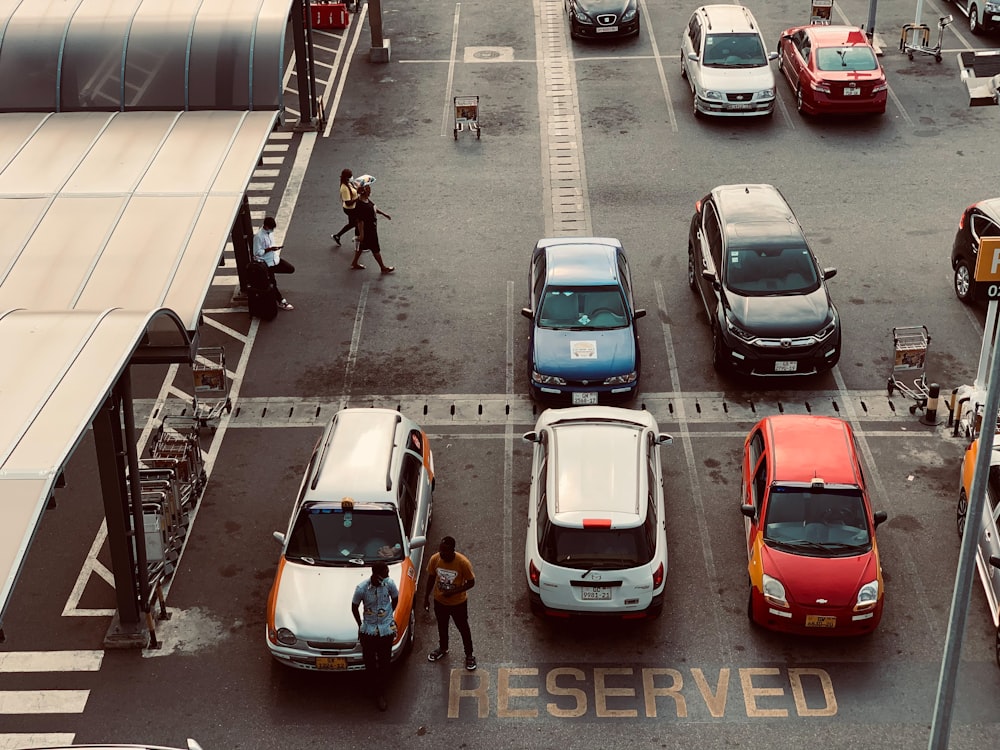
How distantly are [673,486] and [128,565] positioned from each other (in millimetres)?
7756

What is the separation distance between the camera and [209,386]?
2053 cm

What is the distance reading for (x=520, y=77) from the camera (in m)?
35.1

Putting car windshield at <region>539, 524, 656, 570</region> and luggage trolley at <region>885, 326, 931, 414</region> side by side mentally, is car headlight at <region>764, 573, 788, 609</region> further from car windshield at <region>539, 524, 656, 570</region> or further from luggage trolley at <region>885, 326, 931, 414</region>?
luggage trolley at <region>885, 326, 931, 414</region>

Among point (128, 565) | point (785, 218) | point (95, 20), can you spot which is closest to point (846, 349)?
point (785, 218)

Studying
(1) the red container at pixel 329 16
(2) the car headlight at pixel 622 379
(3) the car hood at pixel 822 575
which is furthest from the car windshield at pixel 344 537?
(1) the red container at pixel 329 16

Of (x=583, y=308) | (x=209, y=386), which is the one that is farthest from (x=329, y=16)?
(x=209, y=386)

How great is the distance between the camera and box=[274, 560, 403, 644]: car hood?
49.0 ft

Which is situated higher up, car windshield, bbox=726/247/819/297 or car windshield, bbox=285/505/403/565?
car windshield, bbox=726/247/819/297

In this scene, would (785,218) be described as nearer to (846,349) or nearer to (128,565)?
(846,349)

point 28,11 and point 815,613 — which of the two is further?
point 28,11

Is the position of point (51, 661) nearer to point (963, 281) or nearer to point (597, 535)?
point (597, 535)

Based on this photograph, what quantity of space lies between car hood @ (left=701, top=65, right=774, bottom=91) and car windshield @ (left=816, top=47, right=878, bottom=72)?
4.30ft

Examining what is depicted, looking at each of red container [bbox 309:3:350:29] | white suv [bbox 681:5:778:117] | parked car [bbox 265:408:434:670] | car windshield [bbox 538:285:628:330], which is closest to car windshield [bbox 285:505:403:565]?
parked car [bbox 265:408:434:670]

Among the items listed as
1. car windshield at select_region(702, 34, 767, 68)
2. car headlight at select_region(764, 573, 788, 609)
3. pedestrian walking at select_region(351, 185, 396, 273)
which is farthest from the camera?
car windshield at select_region(702, 34, 767, 68)
